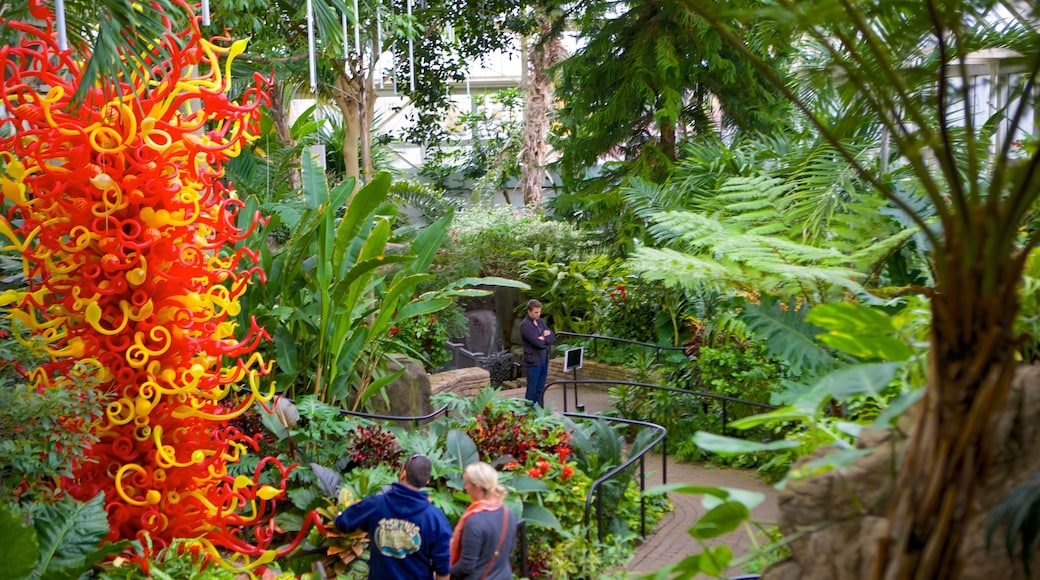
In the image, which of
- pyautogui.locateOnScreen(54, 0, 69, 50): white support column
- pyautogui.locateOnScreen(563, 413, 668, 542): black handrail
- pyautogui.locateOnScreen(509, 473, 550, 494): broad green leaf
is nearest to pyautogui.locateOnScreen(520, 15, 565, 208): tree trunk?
pyautogui.locateOnScreen(563, 413, 668, 542): black handrail

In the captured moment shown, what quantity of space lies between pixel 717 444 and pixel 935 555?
466mm

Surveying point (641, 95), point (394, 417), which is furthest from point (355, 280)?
point (641, 95)

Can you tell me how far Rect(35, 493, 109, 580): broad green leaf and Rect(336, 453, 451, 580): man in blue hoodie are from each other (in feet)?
4.09

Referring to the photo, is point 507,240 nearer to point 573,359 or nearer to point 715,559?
point 573,359

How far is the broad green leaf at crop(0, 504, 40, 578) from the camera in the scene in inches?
138

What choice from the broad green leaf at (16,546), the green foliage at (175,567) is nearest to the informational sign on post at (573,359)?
the green foliage at (175,567)

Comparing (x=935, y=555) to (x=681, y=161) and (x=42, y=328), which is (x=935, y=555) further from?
(x=681, y=161)

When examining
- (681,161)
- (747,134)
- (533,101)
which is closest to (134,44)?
(681,161)

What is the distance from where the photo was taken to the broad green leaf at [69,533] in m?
4.05

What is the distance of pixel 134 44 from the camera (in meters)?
4.19

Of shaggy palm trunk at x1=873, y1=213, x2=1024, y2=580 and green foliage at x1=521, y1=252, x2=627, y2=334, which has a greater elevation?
shaggy palm trunk at x1=873, y1=213, x2=1024, y2=580

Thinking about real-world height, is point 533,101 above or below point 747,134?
above

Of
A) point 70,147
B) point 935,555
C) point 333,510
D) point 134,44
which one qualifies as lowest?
point 333,510

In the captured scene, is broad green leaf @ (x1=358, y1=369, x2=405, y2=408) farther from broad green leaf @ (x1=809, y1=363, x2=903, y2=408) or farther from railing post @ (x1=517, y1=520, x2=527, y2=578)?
broad green leaf @ (x1=809, y1=363, x2=903, y2=408)
